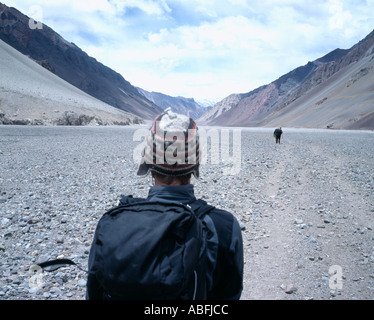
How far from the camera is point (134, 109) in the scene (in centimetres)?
17775

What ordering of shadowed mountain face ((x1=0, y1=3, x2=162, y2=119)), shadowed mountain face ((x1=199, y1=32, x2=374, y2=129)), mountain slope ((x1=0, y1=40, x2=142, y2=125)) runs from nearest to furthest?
mountain slope ((x1=0, y1=40, x2=142, y2=125))
shadowed mountain face ((x1=199, y1=32, x2=374, y2=129))
shadowed mountain face ((x1=0, y1=3, x2=162, y2=119))

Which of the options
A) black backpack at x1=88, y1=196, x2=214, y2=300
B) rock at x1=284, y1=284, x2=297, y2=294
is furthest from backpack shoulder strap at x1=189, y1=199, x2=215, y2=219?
rock at x1=284, y1=284, x2=297, y2=294

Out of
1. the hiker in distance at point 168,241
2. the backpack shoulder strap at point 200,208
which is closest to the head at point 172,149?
the hiker in distance at point 168,241

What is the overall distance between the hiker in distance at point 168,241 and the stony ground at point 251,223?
276cm

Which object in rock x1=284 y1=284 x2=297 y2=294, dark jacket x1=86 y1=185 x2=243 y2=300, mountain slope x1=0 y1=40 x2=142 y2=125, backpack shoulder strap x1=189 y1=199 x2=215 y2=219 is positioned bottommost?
rock x1=284 y1=284 x2=297 y2=294

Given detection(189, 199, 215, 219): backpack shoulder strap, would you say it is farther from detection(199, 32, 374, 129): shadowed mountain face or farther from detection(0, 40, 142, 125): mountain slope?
detection(199, 32, 374, 129): shadowed mountain face

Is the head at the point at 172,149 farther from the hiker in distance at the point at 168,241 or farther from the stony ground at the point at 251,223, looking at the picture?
the stony ground at the point at 251,223

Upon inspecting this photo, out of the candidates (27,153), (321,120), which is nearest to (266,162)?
(27,153)

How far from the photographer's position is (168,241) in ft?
5.46

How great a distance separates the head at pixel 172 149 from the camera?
2.04m

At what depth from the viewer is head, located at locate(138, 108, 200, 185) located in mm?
2035

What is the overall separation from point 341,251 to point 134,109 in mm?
179390
